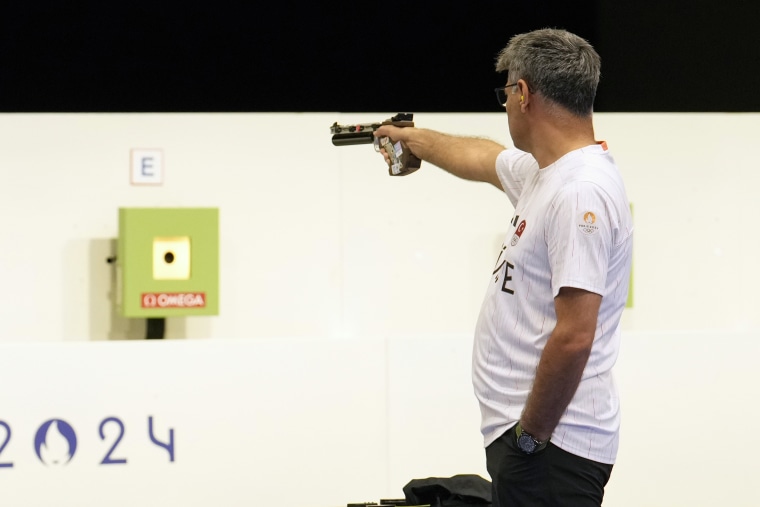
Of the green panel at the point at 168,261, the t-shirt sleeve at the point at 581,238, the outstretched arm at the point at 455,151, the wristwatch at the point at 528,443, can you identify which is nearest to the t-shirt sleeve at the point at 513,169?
the outstretched arm at the point at 455,151

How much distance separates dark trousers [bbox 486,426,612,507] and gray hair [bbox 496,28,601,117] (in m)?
0.59

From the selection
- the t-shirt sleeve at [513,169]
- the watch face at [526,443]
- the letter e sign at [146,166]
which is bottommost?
the watch face at [526,443]

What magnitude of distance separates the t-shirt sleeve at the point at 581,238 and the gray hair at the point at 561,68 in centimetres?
19

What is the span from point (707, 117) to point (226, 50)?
6.39 feet

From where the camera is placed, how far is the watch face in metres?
1.65

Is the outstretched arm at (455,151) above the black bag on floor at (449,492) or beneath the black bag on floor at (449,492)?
above

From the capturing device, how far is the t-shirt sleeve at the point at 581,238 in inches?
62.3

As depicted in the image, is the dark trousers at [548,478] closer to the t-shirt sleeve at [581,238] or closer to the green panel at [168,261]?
the t-shirt sleeve at [581,238]

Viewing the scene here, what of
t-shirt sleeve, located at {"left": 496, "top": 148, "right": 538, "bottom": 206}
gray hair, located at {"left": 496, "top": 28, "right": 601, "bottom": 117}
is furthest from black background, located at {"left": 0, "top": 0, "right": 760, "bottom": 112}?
gray hair, located at {"left": 496, "top": 28, "right": 601, "bottom": 117}

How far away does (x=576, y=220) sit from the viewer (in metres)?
1.60

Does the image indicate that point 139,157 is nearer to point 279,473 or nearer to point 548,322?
point 279,473

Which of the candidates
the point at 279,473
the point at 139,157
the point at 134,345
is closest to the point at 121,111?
the point at 139,157

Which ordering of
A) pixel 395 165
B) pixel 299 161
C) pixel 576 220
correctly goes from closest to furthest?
pixel 576 220 < pixel 395 165 < pixel 299 161

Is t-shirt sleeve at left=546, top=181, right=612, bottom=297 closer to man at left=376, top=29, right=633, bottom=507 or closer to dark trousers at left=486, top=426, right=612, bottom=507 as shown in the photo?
man at left=376, top=29, right=633, bottom=507
